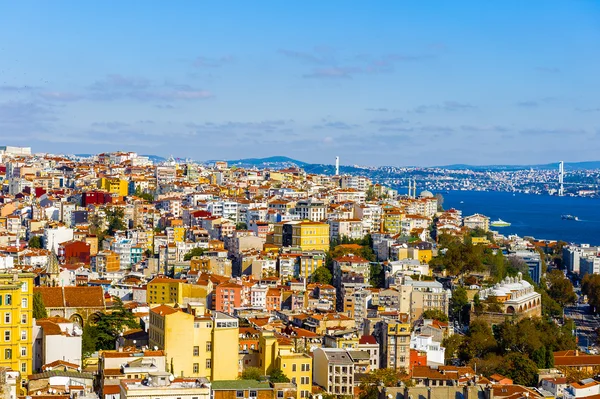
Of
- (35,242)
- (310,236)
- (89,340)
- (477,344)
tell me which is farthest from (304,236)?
(89,340)

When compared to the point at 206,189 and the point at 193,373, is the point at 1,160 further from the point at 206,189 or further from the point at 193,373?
the point at 193,373

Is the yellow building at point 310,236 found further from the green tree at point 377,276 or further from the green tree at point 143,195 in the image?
the green tree at point 143,195

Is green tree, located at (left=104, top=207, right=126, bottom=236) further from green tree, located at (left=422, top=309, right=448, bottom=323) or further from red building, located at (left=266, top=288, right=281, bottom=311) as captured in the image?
green tree, located at (left=422, top=309, right=448, bottom=323)

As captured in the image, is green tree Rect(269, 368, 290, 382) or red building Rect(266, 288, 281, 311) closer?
green tree Rect(269, 368, 290, 382)

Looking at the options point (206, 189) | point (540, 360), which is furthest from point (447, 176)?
point (540, 360)

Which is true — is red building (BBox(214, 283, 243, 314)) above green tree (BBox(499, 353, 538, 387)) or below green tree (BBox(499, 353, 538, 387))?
above

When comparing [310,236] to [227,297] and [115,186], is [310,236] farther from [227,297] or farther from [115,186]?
[115,186]

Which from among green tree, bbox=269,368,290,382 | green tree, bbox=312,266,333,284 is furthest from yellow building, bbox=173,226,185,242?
green tree, bbox=269,368,290,382
